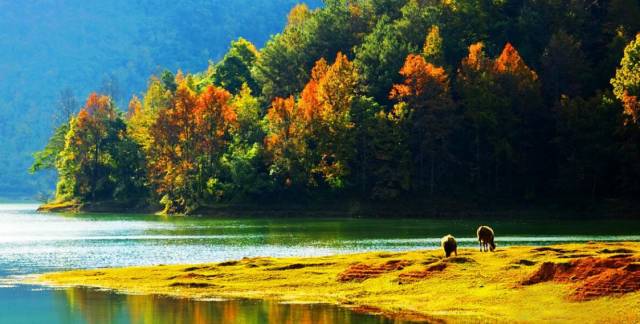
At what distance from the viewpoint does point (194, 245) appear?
8838 cm

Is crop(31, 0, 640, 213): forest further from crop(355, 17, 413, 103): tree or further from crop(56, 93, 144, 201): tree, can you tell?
crop(56, 93, 144, 201): tree

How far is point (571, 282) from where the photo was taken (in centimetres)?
4488

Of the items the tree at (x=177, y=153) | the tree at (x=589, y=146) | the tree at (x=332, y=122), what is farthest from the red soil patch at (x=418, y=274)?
the tree at (x=177, y=153)

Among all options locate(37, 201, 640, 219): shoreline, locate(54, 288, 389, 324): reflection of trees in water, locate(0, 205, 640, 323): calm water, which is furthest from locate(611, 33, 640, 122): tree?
locate(54, 288, 389, 324): reflection of trees in water

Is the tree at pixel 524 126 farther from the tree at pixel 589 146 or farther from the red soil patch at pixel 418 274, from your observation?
the red soil patch at pixel 418 274

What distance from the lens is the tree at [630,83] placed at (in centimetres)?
12406

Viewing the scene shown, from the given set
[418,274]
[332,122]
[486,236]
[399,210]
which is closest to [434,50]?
[332,122]

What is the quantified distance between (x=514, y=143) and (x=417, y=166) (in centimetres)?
1331

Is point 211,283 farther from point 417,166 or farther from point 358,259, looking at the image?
point 417,166

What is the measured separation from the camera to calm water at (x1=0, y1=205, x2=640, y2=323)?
153 ft

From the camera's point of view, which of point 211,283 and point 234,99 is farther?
point 234,99

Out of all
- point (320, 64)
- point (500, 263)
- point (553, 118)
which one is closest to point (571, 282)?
point (500, 263)

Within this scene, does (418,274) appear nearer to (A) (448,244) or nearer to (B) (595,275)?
(A) (448,244)

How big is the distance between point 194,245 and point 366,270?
3599cm
